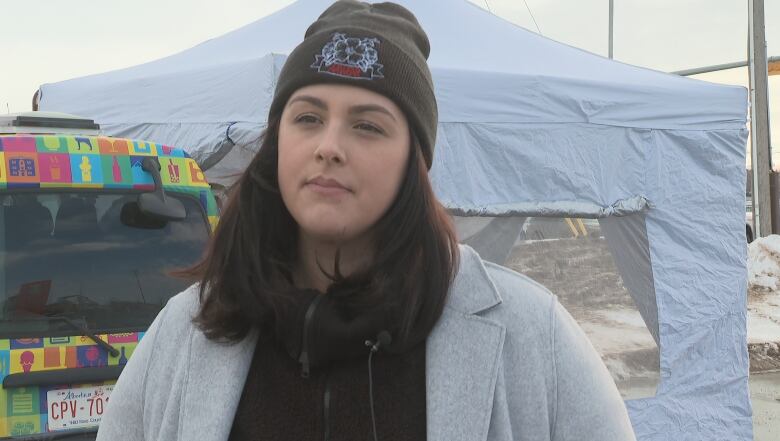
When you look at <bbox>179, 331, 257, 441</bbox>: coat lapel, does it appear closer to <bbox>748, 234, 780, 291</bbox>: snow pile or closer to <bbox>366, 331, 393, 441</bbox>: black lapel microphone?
<bbox>366, 331, 393, 441</bbox>: black lapel microphone

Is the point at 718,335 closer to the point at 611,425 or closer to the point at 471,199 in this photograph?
the point at 471,199

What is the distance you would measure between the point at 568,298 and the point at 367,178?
4.58 m

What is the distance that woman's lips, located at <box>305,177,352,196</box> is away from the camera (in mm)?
1451

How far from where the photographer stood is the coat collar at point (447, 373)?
1.38m

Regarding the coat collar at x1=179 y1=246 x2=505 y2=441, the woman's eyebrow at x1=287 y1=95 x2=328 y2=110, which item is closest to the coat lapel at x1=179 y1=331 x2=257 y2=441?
the coat collar at x1=179 y1=246 x2=505 y2=441

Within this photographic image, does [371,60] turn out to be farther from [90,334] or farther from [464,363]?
[90,334]

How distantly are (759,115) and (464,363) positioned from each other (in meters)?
16.4

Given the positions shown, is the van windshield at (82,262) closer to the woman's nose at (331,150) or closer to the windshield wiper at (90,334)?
the windshield wiper at (90,334)

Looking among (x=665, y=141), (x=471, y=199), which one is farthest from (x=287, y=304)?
(x=665, y=141)

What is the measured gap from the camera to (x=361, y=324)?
1.46 m

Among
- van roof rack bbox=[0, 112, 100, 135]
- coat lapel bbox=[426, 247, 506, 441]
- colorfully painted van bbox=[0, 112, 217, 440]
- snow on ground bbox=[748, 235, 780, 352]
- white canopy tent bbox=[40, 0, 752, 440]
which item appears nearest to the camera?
coat lapel bbox=[426, 247, 506, 441]

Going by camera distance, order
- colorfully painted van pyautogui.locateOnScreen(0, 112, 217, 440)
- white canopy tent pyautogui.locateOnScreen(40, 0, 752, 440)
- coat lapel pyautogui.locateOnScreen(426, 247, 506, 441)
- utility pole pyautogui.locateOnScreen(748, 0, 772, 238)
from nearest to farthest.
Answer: coat lapel pyautogui.locateOnScreen(426, 247, 506, 441) → colorfully painted van pyautogui.locateOnScreen(0, 112, 217, 440) → white canopy tent pyautogui.locateOnScreen(40, 0, 752, 440) → utility pole pyautogui.locateOnScreen(748, 0, 772, 238)

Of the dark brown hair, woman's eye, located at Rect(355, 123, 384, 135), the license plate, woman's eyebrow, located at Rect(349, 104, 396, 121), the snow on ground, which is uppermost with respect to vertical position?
woman's eyebrow, located at Rect(349, 104, 396, 121)

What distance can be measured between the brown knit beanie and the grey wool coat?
0.33 m
